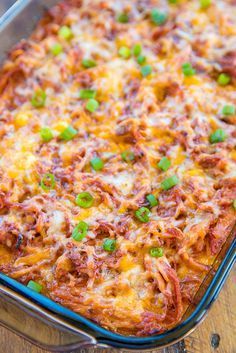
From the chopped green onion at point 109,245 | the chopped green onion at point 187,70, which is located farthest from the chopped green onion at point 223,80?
the chopped green onion at point 109,245

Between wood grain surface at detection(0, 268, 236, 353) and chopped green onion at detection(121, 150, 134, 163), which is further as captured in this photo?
chopped green onion at detection(121, 150, 134, 163)

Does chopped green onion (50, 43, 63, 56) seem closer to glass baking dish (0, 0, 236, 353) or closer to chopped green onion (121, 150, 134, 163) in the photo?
chopped green onion (121, 150, 134, 163)

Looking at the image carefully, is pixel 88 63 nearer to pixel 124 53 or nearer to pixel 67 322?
pixel 124 53

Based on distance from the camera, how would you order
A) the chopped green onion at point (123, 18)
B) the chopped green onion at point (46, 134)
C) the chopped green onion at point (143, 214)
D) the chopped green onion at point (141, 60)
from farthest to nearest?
the chopped green onion at point (123, 18)
the chopped green onion at point (141, 60)
the chopped green onion at point (46, 134)
the chopped green onion at point (143, 214)

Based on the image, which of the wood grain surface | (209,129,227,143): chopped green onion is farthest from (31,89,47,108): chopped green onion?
the wood grain surface

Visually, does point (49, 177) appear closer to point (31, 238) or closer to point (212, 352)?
point (31, 238)

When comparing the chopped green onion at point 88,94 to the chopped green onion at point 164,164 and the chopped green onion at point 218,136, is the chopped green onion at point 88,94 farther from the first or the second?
the chopped green onion at point 218,136

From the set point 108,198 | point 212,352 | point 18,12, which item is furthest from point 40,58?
point 212,352
